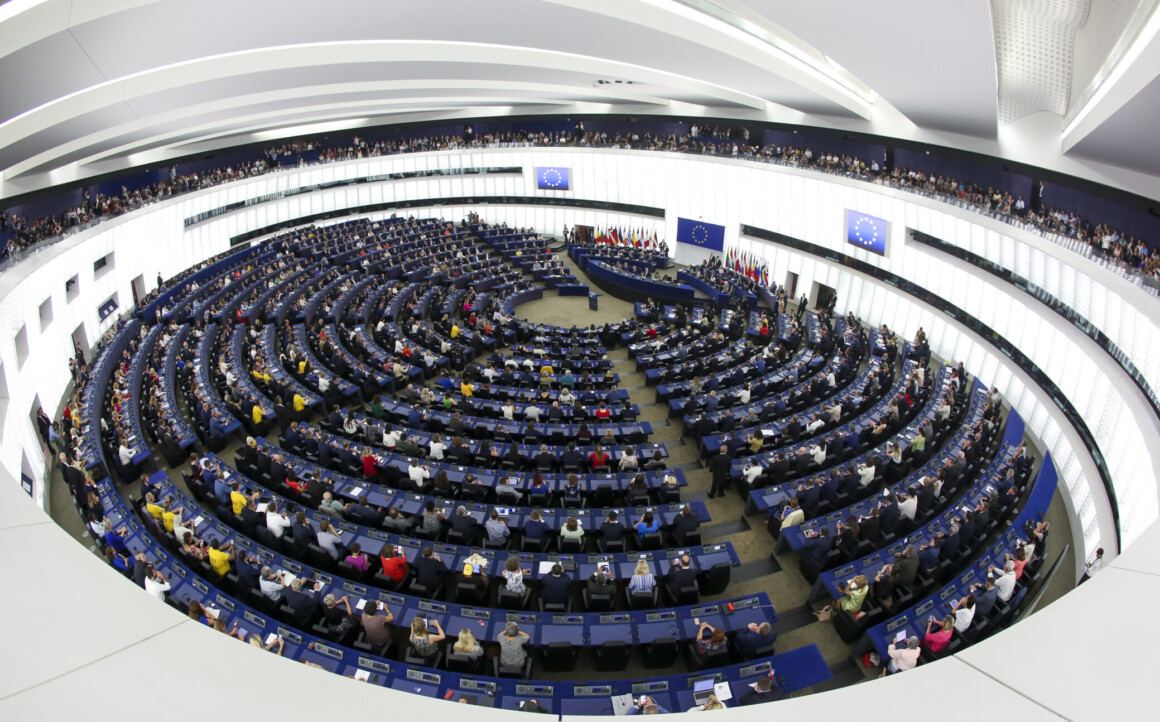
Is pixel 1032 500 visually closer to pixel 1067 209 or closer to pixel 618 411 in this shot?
pixel 618 411

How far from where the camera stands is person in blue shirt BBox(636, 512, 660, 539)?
1071 centimetres

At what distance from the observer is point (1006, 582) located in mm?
9359

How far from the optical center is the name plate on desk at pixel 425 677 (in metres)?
7.71

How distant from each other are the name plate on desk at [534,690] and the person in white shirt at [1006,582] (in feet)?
22.2

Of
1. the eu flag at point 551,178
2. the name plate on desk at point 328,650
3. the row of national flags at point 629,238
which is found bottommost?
the name plate on desk at point 328,650

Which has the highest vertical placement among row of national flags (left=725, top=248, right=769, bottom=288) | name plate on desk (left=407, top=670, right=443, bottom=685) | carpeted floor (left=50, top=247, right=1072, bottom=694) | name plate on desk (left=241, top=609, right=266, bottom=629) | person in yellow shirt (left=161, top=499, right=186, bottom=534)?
row of national flags (left=725, top=248, right=769, bottom=288)

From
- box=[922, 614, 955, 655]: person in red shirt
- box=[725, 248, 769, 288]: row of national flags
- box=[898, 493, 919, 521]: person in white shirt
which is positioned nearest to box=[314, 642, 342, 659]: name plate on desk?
box=[922, 614, 955, 655]: person in red shirt

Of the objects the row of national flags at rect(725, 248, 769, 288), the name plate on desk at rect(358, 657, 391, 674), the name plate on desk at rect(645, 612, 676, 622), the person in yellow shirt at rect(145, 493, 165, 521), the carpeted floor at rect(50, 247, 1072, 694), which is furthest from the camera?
the row of national flags at rect(725, 248, 769, 288)

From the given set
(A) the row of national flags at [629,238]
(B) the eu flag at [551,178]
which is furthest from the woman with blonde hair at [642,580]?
(B) the eu flag at [551,178]

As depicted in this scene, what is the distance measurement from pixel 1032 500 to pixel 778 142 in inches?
875

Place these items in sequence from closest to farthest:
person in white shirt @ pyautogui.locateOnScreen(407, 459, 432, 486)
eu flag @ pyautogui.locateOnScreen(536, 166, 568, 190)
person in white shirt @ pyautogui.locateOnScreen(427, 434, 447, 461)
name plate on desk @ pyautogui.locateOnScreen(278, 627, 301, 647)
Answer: name plate on desk @ pyautogui.locateOnScreen(278, 627, 301, 647) → person in white shirt @ pyautogui.locateOnScreen(407, 459, 432, 486) → person in white shirt @ pyautogui.locateOnScreen(427, 434, 447, 461) → eu flag @ pyautogui.locateOnScreen(536, 166, 568, 190)

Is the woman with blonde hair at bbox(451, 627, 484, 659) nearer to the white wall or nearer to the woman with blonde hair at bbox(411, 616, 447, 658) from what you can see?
the woman with blonde hair at bbox(411, 616, 447, 658)

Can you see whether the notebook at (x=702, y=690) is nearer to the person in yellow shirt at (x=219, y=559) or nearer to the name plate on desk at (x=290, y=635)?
the name plate on desk at (x=290, y=635)

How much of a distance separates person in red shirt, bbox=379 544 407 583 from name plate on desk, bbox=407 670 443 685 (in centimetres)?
225
